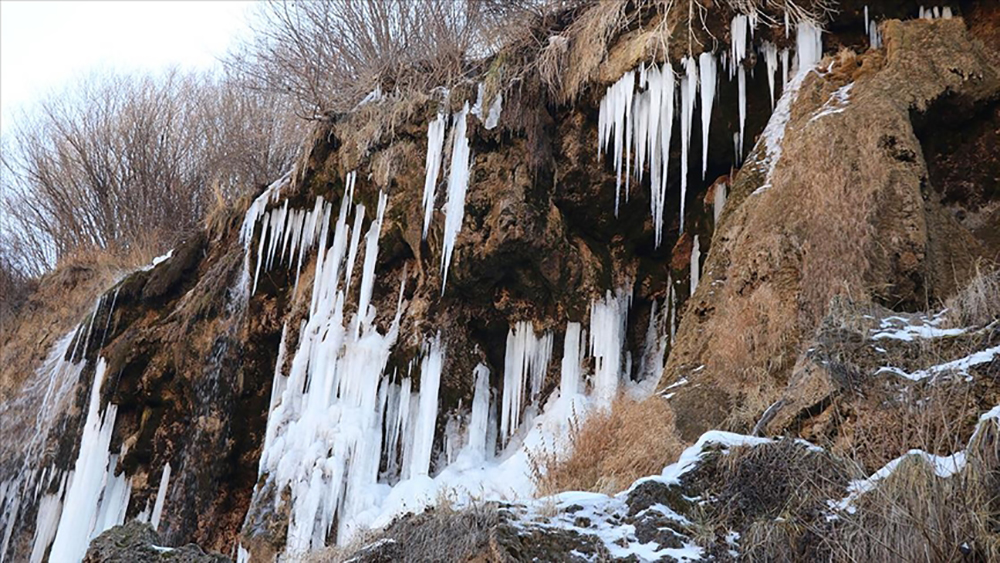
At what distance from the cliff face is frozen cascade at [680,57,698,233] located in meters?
0.07

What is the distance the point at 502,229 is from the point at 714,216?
2.09 meters

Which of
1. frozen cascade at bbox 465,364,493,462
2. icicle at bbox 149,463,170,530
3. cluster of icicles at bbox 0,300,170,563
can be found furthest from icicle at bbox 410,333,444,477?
icicle at bbox 149,463,170,530

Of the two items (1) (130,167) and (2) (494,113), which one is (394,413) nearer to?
(2) (494,113)

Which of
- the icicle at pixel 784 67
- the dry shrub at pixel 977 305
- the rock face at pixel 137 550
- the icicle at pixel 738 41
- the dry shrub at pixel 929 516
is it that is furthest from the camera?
the icicle at pixel 738 41

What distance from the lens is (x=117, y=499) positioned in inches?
507

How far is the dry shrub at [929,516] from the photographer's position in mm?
3922

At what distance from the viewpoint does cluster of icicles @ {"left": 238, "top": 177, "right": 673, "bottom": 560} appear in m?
9.75

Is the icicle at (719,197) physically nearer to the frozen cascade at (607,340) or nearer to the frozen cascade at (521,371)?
the frozen cascade at (607,340)

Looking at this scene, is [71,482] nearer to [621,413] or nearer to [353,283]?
[353,283]

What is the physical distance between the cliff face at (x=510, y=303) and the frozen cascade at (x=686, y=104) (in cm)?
7

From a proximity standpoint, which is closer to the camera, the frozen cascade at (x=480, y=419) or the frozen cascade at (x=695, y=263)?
the frozen cascade at (x=695, y=263)

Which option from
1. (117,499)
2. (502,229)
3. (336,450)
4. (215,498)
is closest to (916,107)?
(502,229)

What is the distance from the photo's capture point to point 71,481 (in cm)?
1327

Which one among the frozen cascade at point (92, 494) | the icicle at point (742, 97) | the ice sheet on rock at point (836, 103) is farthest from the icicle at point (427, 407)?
the frozen cascade at point (92, 494)
